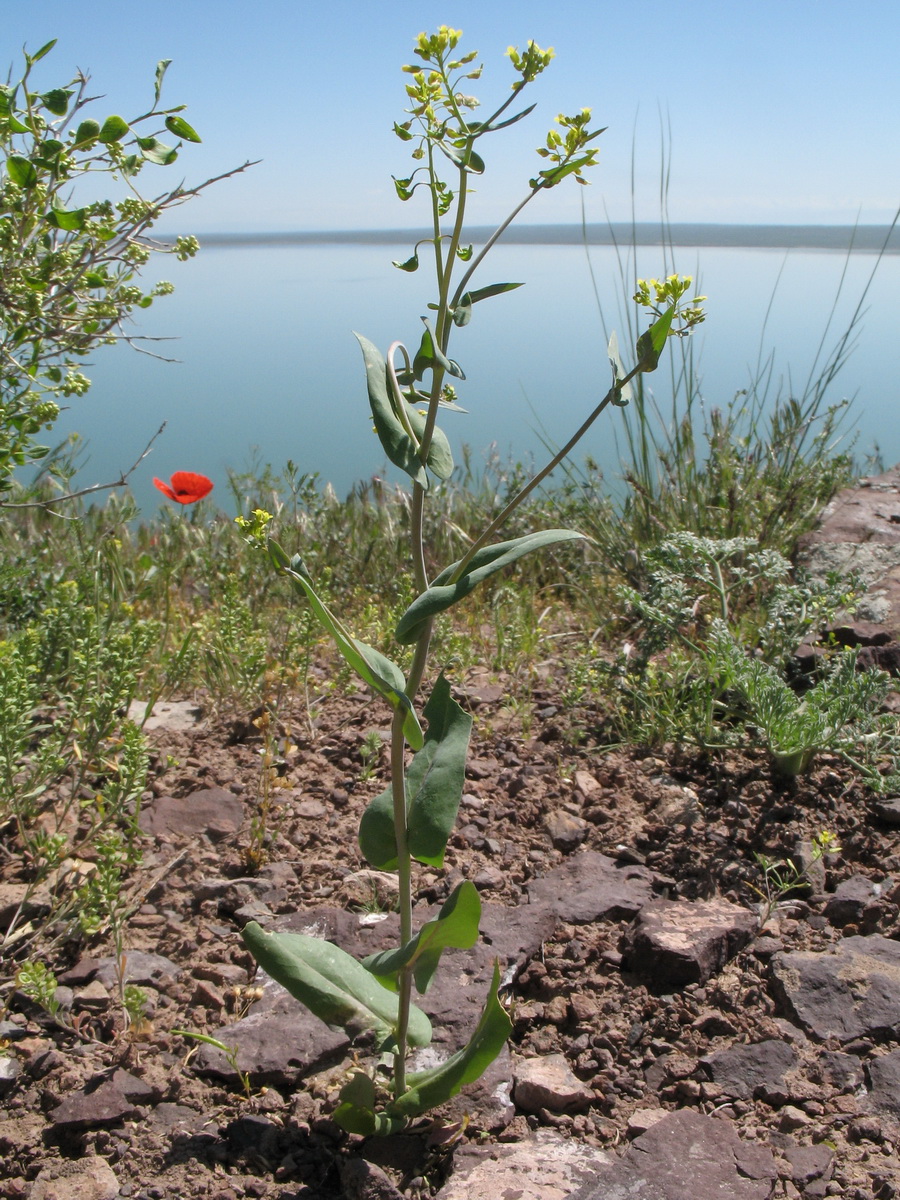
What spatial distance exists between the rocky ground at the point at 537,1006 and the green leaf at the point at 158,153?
1.52m

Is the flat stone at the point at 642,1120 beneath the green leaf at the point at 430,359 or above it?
beneath

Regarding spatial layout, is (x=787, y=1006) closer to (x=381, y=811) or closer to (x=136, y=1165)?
(x=381, y=811)

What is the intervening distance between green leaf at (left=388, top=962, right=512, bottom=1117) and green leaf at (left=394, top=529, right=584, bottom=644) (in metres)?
0.53

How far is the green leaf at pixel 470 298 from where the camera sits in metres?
1.32

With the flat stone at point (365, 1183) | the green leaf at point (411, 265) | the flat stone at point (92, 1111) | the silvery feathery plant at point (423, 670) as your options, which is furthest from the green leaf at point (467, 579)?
the flat stone at point (92, 1111)

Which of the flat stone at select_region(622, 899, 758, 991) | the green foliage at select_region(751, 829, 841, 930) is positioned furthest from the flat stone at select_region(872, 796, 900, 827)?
the flat stone at select_region(622, 899, 758, 991)

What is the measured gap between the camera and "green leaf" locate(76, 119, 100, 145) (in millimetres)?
1962

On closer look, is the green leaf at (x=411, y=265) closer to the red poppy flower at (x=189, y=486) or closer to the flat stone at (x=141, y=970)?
the flat stone at (x=141, y=970)

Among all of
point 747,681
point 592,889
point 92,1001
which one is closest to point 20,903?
point 92,1001

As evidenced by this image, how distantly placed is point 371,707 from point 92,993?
130 cm

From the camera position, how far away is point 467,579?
48.7 inches

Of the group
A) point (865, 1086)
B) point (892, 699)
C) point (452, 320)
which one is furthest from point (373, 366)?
point (892, 699)

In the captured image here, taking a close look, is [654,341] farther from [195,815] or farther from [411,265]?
[195,815]

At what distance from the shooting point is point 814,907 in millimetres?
2025
